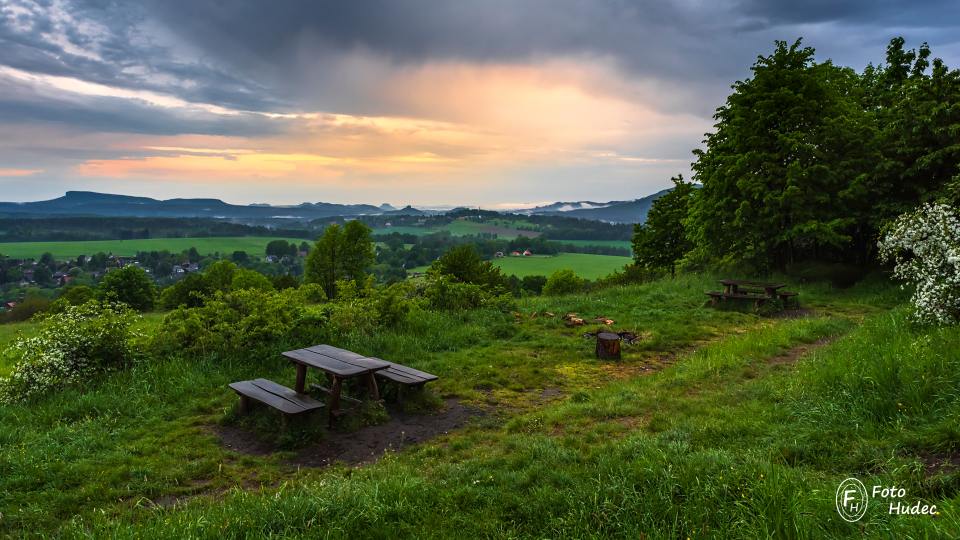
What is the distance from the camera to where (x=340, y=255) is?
52594 millimetres

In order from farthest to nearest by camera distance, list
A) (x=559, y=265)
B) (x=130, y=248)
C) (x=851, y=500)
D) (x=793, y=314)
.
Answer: (x=130, y=248)
(x=559, y=265)
(x=793, y=314)
(x=851, y=500)

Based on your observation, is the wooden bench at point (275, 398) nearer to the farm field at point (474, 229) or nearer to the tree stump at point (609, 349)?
the tree stump at point (609, 349)

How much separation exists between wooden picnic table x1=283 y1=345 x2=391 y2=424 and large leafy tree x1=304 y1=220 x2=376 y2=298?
44.9m

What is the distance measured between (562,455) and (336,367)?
355cm

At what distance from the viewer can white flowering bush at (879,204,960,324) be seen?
7.16m

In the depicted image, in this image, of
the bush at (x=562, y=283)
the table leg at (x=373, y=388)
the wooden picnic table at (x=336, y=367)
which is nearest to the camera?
the wooden picnic table at (x=336, y=367)

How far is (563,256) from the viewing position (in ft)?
352

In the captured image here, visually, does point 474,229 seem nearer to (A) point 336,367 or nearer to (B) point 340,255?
(B) point 340,255

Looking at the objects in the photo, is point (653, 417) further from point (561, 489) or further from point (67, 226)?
point (67, 226)

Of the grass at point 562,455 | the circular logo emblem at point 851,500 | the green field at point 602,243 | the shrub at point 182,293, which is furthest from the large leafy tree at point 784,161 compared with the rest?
the green field at point 602,243

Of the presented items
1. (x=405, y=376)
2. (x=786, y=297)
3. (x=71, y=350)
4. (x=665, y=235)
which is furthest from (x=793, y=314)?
(x=665, y=235)

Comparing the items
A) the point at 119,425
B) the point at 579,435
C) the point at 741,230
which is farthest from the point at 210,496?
the point at 741,230

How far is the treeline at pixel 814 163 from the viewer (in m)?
16.4

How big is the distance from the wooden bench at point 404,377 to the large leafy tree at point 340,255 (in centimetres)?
4511
